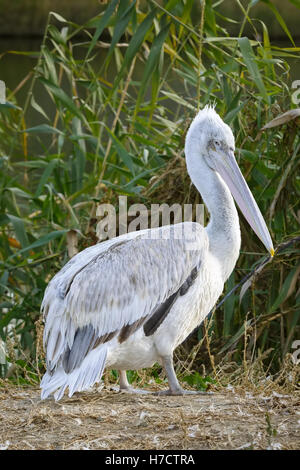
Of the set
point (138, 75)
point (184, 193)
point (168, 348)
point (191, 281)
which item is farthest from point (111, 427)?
point (138, 75)

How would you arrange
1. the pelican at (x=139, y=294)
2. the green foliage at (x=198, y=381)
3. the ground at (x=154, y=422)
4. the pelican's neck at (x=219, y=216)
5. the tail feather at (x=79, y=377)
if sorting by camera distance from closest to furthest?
the ground at (x=154, y=422)
the tail feather at (x=79, y=377)
the pelican at (x=139, y=294)
the pelican's neck at (x=219, y=216)
the green foliage at (x=198, y=381)

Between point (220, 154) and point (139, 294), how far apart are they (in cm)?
71

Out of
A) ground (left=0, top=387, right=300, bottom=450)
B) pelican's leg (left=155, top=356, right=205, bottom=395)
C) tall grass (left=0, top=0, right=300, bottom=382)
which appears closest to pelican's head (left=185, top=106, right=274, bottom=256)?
tall grass (left=0, top=0, right=300, bottom=382)

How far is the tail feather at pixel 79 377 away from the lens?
10.1 ft

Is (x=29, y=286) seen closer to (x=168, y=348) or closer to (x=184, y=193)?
(x=184, y=193)

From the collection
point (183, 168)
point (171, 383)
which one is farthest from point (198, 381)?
point (183, 168)

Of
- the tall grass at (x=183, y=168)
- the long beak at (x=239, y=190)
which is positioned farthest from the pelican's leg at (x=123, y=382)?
the long beak at (x=239, y=190)

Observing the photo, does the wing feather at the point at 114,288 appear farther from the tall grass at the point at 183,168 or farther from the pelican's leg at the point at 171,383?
the tall grass at the point at 183,168

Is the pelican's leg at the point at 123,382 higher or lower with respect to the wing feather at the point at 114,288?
lower

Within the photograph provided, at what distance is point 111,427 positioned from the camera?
9.11 ft

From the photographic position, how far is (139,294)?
10.8ft

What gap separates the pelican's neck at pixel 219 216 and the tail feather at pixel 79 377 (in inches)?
24.8

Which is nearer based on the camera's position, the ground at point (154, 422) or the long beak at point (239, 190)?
the ground at point (154, 422)

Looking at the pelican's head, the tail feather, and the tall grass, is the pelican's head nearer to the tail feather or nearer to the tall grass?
the tall grass
